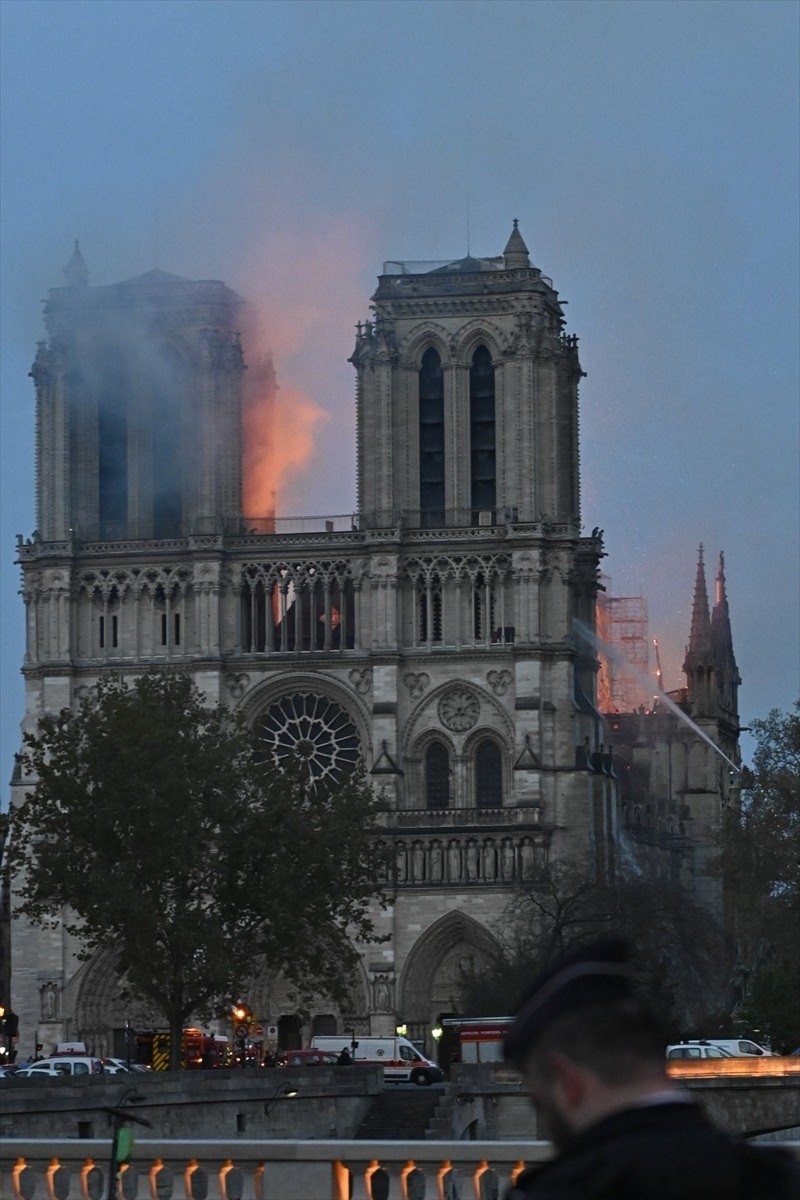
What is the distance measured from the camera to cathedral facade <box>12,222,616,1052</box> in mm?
95438

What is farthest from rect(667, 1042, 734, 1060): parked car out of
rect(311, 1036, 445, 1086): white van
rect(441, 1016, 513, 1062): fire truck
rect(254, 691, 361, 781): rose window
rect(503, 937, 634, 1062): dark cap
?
rect(503, 937, 634, 1062): dark cap

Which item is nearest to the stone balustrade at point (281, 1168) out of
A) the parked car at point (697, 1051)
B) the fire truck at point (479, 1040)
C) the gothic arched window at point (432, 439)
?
the parked car at point (697, 1051)

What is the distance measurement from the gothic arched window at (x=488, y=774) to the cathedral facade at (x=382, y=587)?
114 mm

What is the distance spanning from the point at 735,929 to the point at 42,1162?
59850 mm

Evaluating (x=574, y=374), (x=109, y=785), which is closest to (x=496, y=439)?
(x=574, y=374)

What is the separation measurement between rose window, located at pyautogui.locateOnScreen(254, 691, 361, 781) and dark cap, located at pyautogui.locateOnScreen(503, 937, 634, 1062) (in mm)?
93672

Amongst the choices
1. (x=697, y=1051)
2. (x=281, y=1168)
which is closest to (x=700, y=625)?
(x=697, y=1051)

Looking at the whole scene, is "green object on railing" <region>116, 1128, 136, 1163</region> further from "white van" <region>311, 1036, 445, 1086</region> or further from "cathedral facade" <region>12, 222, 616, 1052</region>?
"cathedral facade" <region>12, 222, 616, 1052</region>

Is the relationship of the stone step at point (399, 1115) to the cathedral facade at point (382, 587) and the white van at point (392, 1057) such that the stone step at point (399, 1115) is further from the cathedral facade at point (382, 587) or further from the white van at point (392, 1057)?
the cathedral facade at point (382, 587)

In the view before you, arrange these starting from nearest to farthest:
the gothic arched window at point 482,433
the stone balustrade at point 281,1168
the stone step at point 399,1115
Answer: the stone balustrade at point 281,1168 → the stone step at point 399,1115 → the gothic arched window at point 482,433

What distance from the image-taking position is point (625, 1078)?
4.22m

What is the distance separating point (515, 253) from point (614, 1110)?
98267mm

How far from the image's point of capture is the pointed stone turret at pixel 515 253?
101 meters

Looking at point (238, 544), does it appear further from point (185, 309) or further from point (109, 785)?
point (109, 785)
